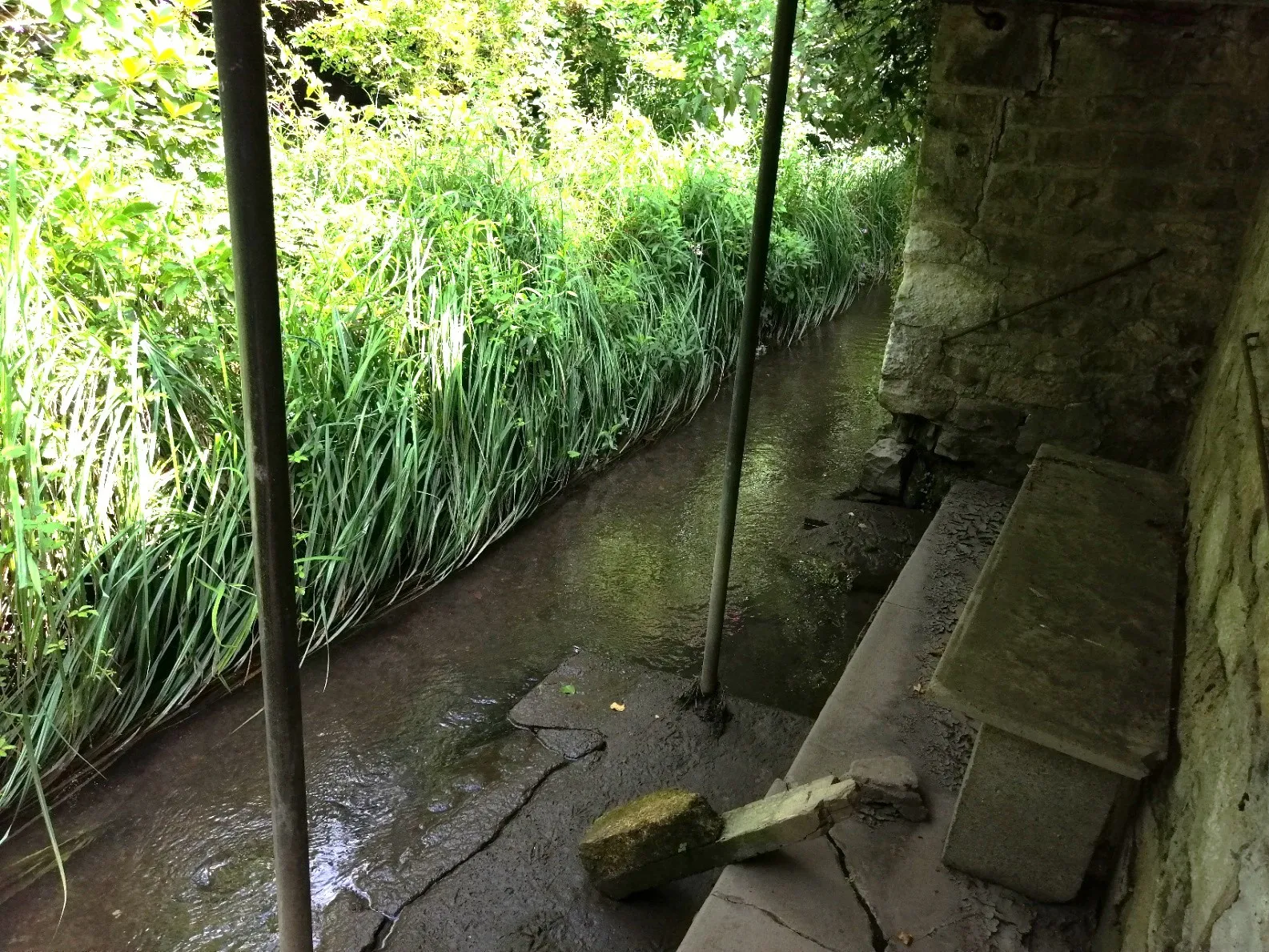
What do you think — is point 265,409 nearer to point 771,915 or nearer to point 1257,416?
point 771,915

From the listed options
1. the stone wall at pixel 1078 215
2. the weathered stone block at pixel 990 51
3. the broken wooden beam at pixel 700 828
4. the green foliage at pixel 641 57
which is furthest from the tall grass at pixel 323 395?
the weathered stone block at pixel 990 51

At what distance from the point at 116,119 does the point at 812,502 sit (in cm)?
299

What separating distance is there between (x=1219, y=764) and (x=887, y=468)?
8.19 ft

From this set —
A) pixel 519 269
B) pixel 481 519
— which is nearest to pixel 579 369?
pixel 519 269

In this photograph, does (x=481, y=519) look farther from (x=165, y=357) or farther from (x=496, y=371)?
(x=165, y=357)

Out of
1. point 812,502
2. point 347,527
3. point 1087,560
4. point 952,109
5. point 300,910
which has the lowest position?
point 812,502

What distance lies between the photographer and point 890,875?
5.34ft

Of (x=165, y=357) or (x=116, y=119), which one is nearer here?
(x=165, y=357)

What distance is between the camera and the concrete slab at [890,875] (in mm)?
1507

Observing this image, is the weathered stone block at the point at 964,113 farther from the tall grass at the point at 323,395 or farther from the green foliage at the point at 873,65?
the tall grass at the point at 323,395

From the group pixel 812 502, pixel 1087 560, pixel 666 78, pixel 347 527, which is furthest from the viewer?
pixel 666 78

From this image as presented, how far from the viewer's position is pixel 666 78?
7.25 m

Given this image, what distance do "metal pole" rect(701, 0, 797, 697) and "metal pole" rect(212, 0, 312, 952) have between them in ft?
3.78

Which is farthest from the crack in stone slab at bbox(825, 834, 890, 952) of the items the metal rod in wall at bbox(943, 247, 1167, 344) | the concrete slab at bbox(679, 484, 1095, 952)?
the metal rod in wall at bbox(943, 247, 1167, 344)
